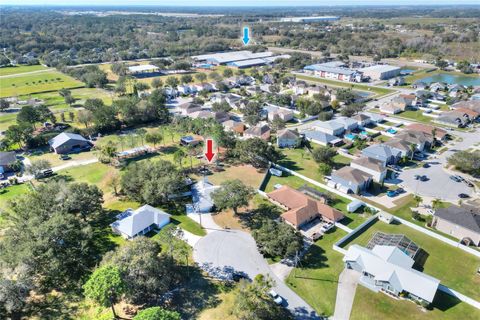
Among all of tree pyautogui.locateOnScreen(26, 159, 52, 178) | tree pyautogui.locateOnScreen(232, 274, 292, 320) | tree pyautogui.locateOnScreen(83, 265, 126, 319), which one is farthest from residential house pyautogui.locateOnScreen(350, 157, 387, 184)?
tree pyautogui.locateOnScreen(26, 159, 52, 178)

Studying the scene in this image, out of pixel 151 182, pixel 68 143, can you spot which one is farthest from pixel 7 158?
pixel 151 182

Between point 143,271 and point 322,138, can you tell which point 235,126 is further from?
point 143,271

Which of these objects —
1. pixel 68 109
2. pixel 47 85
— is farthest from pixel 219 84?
pixel 47 85

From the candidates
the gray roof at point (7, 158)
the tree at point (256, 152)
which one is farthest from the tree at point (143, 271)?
the gray roof at point (7, 158)

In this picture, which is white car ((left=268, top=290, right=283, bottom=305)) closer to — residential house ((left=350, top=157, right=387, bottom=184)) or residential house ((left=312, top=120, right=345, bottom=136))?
residential house ((left=350, top=157, right=387, bottom=184))

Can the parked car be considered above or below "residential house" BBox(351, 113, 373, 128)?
below

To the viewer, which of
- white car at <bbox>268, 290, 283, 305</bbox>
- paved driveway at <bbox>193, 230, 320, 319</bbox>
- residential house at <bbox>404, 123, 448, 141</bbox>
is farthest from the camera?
residential house at <bbox>404, 123, 448, 141</bbox>
